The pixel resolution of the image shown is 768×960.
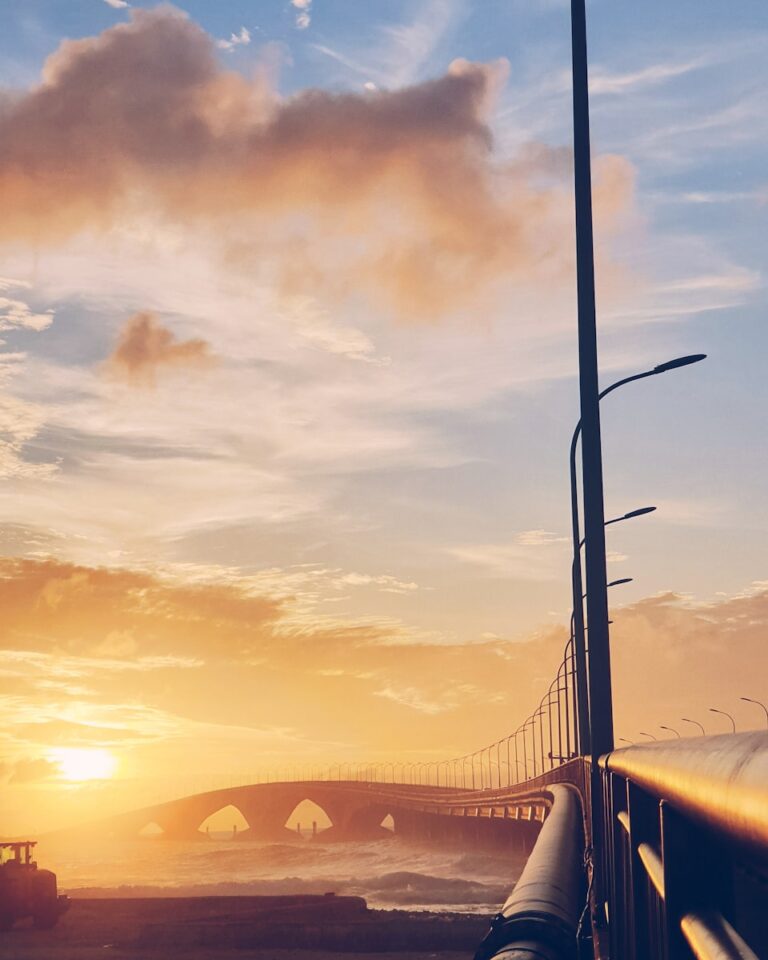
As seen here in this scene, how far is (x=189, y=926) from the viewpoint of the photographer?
238 ft

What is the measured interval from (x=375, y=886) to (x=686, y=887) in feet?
620

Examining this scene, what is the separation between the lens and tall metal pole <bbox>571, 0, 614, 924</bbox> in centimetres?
1705

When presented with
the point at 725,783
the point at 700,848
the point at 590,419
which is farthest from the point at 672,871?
the point at 590,419

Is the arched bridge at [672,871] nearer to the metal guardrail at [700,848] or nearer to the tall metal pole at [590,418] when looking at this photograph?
the metal guardrail at [700,848]

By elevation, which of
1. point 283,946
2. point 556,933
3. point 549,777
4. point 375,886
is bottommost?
point 375,886

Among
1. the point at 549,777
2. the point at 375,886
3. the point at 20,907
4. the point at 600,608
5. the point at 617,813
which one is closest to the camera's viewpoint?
the point at 617,813

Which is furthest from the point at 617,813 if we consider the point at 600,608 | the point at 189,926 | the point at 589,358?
the point at 189,926

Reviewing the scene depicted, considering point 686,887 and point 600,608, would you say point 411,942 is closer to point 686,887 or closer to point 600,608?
point 600,608

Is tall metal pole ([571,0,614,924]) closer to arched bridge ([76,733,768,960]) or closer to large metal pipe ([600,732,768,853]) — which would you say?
arched bridge ([76,733,768,960])

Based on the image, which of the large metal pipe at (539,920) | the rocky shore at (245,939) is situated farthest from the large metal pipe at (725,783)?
the rocky shore at (245,939)

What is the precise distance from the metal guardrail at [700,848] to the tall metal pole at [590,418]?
10.1 m

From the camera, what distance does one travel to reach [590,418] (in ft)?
61.9

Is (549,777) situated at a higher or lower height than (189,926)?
higher

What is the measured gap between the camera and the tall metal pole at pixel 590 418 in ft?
55.9
